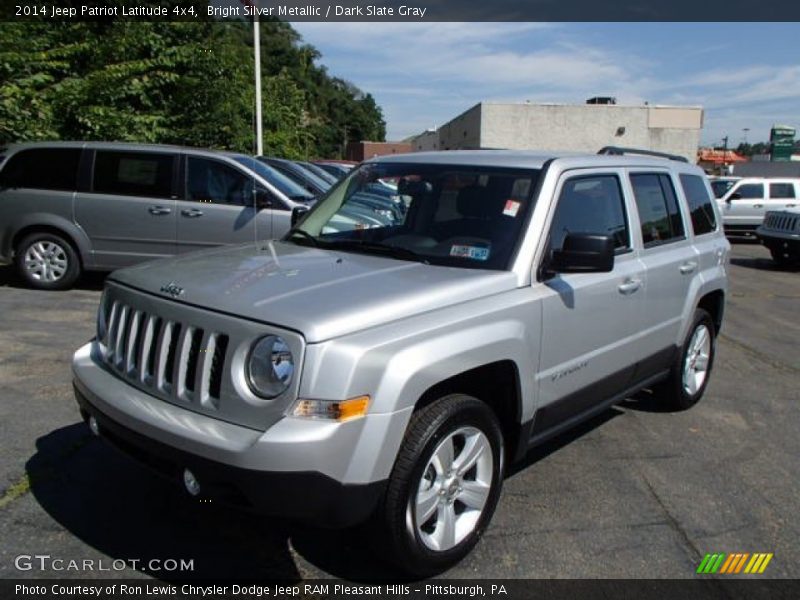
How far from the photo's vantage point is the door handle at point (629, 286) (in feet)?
13.2

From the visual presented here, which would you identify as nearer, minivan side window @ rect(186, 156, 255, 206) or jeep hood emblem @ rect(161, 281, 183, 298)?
jeep hood emblem @ rect(161, 281, 183, 298)

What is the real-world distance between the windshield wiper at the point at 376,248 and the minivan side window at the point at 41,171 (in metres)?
5.84

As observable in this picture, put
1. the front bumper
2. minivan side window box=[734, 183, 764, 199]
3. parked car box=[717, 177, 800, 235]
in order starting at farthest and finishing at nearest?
minivan side window box=[734, 183, 764, 199]
parked car box=[717, 177, 800, 235]
the front bumper

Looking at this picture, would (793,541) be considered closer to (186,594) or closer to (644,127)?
(186,594)

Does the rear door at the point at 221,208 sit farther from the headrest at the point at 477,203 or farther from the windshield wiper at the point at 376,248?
the headrest at the point at 477,203

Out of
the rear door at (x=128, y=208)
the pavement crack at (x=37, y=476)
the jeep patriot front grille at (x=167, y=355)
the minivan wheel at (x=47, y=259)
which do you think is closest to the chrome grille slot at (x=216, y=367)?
the jeep patriot front grille at (x=167, y=355)

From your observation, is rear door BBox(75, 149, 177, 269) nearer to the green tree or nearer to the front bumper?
the green tree

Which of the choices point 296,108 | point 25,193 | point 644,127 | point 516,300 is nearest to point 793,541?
point 516,300

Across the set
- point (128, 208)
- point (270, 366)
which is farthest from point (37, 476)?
point (128, 208)

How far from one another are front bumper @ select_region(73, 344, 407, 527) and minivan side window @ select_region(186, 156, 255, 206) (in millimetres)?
5950

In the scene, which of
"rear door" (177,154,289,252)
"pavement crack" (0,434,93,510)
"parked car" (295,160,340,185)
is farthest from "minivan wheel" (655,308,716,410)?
"parked car" (295,160,340,185)

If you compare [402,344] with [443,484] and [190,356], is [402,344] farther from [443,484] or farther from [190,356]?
[190,356]

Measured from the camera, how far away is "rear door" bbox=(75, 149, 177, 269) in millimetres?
8359

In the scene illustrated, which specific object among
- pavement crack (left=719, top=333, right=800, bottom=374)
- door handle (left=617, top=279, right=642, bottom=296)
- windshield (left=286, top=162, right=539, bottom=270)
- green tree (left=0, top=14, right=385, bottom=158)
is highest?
green tree (left=0, top=14, right=385, bottom=158)
